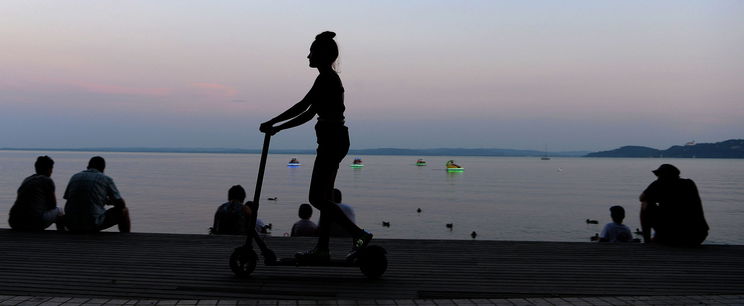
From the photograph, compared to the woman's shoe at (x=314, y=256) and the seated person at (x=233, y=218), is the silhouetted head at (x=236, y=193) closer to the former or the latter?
the seated person at (x=233, y=218)

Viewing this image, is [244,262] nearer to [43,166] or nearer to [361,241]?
[361,241]

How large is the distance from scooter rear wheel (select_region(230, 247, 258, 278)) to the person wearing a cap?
5.78m

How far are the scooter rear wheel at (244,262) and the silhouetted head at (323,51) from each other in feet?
5.90

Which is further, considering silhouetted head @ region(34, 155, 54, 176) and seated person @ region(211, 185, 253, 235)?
seated person @ region(211, 185, 253, 235)

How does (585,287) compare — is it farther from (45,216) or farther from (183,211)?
(183,211)

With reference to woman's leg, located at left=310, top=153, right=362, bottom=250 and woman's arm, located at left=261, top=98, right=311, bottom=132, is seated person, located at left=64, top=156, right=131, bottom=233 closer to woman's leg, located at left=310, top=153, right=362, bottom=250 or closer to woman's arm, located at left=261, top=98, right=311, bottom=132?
woman's arm, located at left=261, top=98, right=311, bottom=132

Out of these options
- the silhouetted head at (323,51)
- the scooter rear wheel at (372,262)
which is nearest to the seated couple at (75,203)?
the silhouetted head at (323,51)

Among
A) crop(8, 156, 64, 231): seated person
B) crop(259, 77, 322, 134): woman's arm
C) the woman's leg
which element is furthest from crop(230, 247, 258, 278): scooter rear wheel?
crop(8, 156, 64, 231): seated person

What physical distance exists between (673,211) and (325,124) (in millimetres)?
5473

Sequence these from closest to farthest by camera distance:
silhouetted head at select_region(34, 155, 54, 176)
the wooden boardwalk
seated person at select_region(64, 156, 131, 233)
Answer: the wooden boardwalk
seated person at select_region(64, 156, 131, 233)
silhouetted head at select_region(34, 155, 54, 176)

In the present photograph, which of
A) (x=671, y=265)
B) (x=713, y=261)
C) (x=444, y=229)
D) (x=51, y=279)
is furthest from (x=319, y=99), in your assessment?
(x=444, y=229)

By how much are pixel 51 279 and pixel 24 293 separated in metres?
0.66

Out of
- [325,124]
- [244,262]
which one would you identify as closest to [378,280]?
[244,262]

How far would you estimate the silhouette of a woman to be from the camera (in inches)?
229
